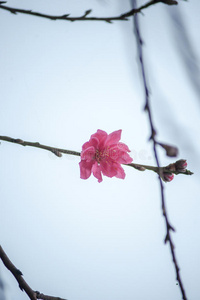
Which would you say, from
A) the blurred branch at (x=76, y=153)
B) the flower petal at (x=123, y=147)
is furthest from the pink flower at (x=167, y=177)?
the flower petal at (x=123, y=147)

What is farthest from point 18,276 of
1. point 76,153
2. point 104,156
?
point 104,156

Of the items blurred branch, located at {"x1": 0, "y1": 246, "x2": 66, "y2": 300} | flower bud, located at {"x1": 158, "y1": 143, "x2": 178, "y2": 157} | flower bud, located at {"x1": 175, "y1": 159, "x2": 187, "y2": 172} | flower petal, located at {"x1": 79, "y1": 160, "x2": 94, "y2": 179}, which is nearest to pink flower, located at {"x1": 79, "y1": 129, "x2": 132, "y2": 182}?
flower petal, located at {"x1": 79, "y1": 160, "x2": 94, "y2": 179}

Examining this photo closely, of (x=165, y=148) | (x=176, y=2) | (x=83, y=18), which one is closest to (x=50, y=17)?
(x=83, y=18)

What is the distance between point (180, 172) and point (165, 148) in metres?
0.33

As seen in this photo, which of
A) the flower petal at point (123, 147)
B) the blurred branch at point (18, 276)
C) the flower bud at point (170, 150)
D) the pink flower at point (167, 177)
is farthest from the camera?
the flower petal at point (123, 147)

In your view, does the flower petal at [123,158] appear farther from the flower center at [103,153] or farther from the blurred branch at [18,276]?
the blurred branch at [18,276]

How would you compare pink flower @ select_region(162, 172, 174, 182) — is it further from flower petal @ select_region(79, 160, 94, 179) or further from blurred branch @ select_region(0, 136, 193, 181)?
flower petal @ select_region(79, 160, 94, 179)

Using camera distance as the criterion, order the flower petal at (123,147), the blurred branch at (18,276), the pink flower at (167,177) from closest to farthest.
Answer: the blurred branch at (18,276) < the pink flower at (167,177) < the flower petal at (123,147)

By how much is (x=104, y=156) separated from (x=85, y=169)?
0.23ft

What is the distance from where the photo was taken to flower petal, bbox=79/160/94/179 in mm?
711

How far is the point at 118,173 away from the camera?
2.40 feet

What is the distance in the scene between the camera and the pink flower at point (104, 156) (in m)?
0.71

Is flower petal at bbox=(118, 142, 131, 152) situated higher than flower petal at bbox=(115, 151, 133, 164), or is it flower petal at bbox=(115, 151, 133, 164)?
flower petal at bbox=(118, 142, 131, 152)

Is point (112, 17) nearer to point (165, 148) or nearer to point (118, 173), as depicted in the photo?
point (165, 148)
